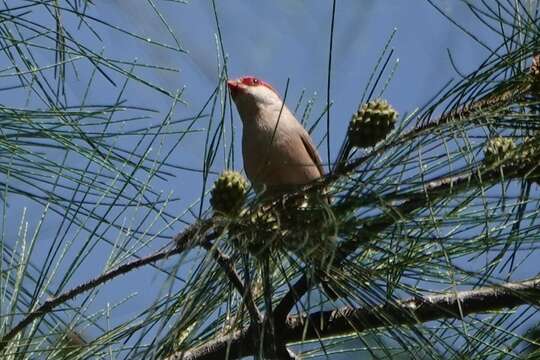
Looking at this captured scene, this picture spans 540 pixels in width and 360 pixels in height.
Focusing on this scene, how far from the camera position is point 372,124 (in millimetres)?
1764

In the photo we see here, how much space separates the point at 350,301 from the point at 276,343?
26cm

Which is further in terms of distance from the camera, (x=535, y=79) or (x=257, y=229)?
(x=535, y=79)

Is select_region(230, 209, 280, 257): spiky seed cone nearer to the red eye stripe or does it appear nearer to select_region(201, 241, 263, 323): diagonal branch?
select_region(201, 241, 263, 323): diagonal branch

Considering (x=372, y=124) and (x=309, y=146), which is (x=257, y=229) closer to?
(x=372, y=124)

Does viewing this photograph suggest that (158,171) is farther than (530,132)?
Yes

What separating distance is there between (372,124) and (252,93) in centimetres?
134

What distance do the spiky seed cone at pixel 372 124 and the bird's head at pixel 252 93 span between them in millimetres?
1153

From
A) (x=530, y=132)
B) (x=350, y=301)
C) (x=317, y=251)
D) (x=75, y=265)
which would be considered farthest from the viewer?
(x=75, y=265)

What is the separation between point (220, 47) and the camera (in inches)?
78.4

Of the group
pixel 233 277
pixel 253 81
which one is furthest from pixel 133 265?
pixel 253 81

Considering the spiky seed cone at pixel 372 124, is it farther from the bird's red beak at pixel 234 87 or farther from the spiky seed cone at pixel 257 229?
the bird's red beak at pixel 234 87

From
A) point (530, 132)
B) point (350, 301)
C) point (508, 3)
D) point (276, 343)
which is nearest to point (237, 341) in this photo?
point (276, 343)

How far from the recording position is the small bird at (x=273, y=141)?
8.21ft

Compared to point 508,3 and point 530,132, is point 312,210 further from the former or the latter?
point 508,3
